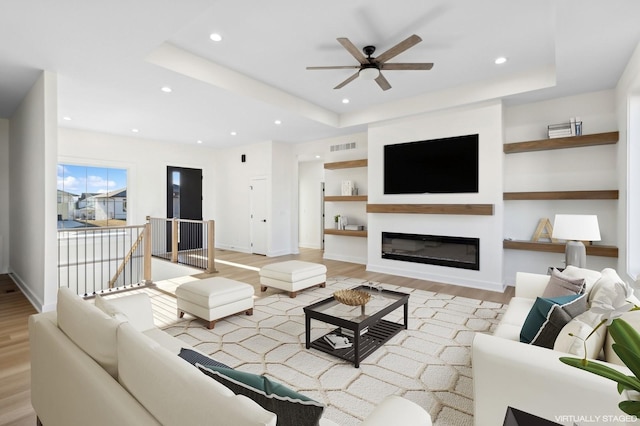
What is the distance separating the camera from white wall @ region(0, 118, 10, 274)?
5.91m

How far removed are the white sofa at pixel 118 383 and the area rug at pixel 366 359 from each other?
1.07 m

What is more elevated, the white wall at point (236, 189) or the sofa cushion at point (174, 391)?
the white wall at point (236, 189)

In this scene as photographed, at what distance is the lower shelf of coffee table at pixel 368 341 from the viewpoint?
2676 millimetres

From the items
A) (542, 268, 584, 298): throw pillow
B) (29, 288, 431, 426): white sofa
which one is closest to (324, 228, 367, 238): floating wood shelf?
(542, 268, 584, 298): throw pillow

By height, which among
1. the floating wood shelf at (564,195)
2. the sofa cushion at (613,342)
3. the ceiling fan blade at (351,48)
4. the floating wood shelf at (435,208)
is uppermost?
the ceiling fan blade at (351,48)

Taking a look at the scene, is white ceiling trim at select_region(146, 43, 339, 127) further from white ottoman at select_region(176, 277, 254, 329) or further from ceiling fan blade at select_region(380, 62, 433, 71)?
white ottoman at select_region(176, 277, 254, 329)

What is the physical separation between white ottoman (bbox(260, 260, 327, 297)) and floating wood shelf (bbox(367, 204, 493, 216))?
75.9 inches

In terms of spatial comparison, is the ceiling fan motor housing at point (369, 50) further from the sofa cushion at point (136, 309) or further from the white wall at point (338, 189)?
the sofa cushion at point (136, 309)

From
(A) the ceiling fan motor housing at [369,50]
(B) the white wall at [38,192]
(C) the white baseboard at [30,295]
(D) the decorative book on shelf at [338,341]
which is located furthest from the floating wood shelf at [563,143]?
(C) the white baseboard at [30,295]

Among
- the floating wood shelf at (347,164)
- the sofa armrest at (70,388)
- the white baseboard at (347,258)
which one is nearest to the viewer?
the sofa armrest at (70,388)

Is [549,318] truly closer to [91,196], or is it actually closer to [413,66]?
[413,66]

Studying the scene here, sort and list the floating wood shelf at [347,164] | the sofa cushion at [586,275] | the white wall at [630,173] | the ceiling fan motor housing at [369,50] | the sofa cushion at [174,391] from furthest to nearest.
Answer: the floating wood shelf at [347,164] < the ceiling fan motor housing at [369,50] < the white wall at [630,173] < the sofa cushion at [586,275] < the sofa cushion at [174,391]

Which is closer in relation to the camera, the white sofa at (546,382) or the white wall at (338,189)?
the white sofa at (546,382)

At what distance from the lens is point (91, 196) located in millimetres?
6992
